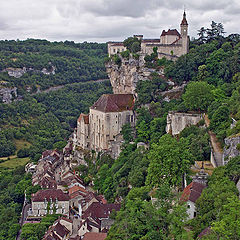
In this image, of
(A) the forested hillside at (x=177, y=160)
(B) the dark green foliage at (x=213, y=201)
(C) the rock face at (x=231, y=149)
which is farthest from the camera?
(C) the rock face at (x=231, y=149)

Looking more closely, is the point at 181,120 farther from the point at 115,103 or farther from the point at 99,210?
the point at 115,103

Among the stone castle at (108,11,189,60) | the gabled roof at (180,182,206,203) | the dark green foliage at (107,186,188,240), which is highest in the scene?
the stone castle at (108,11,189,60)

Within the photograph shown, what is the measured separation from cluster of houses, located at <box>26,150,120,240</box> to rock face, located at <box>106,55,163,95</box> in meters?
16.5

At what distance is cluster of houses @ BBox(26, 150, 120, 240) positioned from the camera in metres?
38.5

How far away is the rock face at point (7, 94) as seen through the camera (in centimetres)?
10677

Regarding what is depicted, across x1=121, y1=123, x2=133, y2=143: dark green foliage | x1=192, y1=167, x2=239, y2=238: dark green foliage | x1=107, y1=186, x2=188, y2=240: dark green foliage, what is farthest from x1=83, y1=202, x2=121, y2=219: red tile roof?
x1=192, y1=167, x2=239, y2=238: dark green foliage

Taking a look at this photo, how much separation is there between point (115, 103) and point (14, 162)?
32014 mm

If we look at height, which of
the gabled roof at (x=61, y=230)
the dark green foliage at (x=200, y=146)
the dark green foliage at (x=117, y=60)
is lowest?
the gabled roof at (x=61, y=230)

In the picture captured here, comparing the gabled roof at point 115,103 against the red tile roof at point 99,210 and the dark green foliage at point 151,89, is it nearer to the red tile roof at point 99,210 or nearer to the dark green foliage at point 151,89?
the dark green foliage at point 151,89

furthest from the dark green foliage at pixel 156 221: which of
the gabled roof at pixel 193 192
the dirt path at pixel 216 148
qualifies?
the dirt path at pixel 216 148

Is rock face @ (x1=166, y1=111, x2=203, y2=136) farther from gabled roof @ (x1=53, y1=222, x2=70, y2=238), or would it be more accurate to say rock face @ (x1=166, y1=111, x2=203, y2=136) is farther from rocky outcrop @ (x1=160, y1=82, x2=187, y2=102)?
gabled roof @ (x1=53, y1=222, x2=70, y2=238)

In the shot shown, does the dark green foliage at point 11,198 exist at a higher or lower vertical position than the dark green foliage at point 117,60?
lower

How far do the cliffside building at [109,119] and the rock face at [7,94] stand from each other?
5239 cm

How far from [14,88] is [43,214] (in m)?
70.1
